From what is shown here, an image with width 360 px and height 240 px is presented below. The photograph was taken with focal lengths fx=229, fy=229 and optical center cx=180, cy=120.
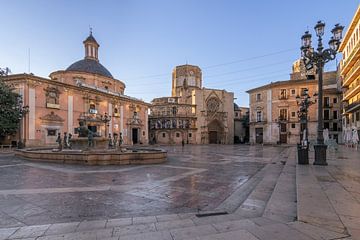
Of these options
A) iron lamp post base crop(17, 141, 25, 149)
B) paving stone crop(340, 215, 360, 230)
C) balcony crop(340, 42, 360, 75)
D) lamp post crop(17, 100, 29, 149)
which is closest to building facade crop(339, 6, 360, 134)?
balcony crop(340, 42, 360, 75)

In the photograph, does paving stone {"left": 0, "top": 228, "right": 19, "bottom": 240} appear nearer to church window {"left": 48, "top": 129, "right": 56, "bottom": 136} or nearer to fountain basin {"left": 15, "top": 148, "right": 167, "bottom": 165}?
fountain basin {"left": 15, "top": 148, "right": 167, "bottom": 165}

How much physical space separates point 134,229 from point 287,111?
150 ft

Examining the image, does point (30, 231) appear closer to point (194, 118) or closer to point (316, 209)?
point (316, 209)

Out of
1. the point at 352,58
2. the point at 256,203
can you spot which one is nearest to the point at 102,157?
the point at 256,203

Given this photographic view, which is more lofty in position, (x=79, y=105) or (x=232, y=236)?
(x=79, y=105)

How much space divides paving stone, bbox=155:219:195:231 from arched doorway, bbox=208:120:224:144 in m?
51.3

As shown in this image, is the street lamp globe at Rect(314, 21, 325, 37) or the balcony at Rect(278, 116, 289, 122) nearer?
the street lamp globe at Rect(314, 21, 325, 37)

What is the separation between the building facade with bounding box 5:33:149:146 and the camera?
25797 mm

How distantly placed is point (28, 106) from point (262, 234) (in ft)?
94.5

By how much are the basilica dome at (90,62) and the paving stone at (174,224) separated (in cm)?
3852

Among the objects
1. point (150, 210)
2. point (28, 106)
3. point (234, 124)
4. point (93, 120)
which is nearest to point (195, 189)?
point (150, 210)

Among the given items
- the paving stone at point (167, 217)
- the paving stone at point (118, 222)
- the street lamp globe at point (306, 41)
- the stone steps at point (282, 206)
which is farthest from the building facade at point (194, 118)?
the paving stone at point (118, 222)

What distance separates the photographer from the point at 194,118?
5288 centimetres


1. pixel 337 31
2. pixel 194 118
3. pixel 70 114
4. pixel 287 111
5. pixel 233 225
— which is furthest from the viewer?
pixel 194 118
